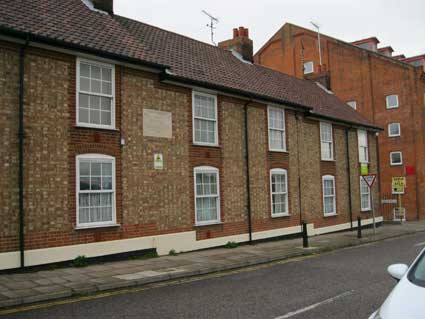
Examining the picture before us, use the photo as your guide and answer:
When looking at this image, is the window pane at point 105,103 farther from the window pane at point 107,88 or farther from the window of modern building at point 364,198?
the window of modern building at point 364,198

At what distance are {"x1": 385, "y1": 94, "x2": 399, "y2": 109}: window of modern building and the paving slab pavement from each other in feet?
72.1

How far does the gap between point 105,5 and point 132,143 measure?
592 cm

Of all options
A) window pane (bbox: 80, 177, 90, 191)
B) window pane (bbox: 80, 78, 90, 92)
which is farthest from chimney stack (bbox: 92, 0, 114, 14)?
window pane (bbox: 80, 177, 90, 191)

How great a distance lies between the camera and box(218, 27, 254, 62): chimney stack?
23047mm

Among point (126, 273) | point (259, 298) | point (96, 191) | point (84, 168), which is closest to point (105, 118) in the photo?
point (84, 168)

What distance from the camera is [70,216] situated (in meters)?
11.4

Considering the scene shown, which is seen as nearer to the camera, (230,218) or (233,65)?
(230,218)

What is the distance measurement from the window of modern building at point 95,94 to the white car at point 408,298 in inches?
382

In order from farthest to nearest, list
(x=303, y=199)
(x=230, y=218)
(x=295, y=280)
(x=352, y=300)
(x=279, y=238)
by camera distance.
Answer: (x=303, y=199)
(x=279, y=238)
(x=230, y=218)
(x=295, y=280)
(x=352, y=300)

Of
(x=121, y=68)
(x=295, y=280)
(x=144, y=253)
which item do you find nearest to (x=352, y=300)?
(x=295, y=280)

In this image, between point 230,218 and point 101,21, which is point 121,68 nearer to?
point 101,21

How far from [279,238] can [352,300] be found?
1095cm

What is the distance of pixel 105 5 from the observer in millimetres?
15734

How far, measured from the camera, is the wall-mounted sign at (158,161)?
13.7 m
